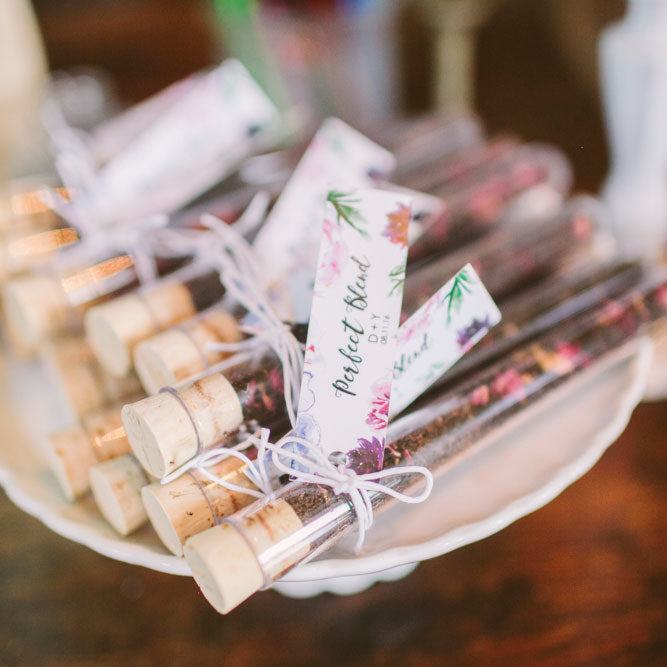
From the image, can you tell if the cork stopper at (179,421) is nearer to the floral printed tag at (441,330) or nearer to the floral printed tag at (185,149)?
the floral printed tag at (441,330)

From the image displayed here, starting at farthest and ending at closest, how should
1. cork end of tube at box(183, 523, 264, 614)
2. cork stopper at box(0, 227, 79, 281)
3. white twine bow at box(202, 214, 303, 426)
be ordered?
cork stopper at box(0, 227, 79, 281) < white twine bow at box(202, 214, 303, 426) < cork end of tube at box(183, 523, 264, 614)

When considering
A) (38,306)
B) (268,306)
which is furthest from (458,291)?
(38,306)

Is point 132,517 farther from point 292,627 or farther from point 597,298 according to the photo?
point 597,298

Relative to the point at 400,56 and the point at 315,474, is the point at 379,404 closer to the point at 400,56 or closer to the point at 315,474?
the point at 315,474

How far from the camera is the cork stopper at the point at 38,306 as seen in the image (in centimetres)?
59

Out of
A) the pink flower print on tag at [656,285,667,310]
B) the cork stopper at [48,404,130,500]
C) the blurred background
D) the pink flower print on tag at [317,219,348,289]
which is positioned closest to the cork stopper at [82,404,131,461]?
the cork stopper at [48,404,130,500]

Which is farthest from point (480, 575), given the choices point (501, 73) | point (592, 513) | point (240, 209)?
point (501, 73)

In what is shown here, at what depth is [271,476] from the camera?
442mm

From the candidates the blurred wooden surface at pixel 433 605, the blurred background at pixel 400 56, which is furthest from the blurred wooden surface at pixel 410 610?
the blurred background at pixel 400 56

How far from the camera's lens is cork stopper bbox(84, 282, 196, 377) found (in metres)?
0.52

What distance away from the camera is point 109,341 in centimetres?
53

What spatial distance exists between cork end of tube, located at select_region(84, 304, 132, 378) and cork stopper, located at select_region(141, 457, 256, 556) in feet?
0.45

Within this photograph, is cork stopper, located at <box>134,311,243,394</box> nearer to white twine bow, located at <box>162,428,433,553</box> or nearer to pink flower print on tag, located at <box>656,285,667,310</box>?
white twine bow, located at <box>162,428,433,553</box>

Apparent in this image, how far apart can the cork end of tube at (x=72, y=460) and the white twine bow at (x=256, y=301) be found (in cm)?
13
